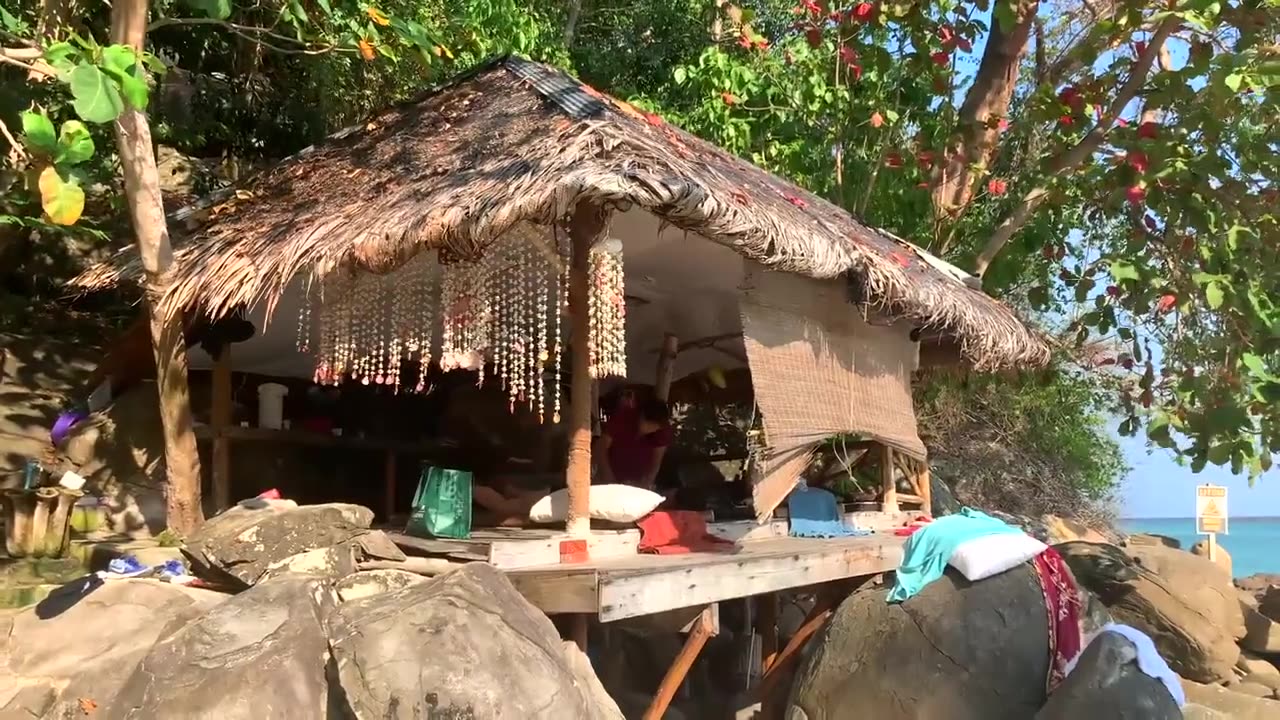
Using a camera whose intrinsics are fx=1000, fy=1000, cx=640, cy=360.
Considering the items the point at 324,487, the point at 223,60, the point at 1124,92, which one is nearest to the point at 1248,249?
the point at 1124,92

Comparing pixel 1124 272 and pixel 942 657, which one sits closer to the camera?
pixel 942 657

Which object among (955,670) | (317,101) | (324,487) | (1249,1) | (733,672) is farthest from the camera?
(317,101)

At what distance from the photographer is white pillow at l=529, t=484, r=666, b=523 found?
4391 millimetres

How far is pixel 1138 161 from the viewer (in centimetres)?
622

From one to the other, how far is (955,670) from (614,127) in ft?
9.49

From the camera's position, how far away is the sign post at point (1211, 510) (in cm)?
1036

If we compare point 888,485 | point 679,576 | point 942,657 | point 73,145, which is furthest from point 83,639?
point 888,485

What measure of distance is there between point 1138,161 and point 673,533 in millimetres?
3947

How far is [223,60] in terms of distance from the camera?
789 cm

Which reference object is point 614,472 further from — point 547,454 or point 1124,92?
point 1124,92

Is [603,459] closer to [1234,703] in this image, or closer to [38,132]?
[38,132]

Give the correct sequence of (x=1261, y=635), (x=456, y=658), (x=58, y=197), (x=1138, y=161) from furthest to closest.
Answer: (x=1261, y=635), (x=1138, y=161), (x=456, y=658), (x=58, y=197)

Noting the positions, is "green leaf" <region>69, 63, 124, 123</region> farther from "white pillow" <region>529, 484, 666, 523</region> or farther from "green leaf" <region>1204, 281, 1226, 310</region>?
"green leaf" <region>1204, 281, 1226, 310</region>

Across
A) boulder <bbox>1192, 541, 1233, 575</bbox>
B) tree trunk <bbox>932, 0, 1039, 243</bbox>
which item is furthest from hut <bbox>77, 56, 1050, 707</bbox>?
boulder <bbox>1192, 541, 1233, 575</bbox>
